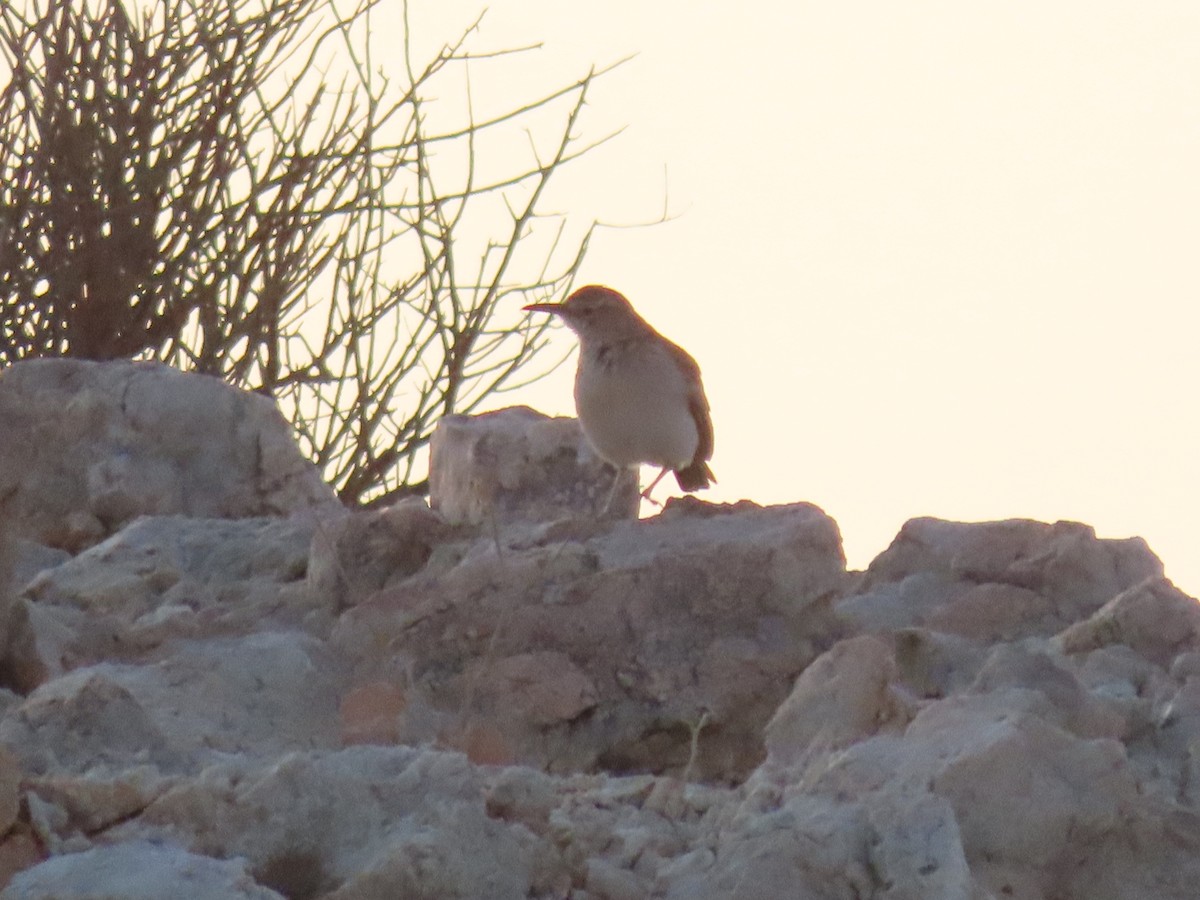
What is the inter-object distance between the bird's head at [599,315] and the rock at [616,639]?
9.81 feet

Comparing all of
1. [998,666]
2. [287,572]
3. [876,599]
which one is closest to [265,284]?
[287,572]

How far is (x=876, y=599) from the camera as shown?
6141mm

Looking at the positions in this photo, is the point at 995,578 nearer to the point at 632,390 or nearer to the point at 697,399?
the point at 632,390

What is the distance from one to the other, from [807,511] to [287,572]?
143 centimetres

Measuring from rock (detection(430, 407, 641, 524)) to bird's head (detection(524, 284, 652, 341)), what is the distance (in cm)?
75

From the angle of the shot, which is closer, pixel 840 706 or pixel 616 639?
pixel 840 706

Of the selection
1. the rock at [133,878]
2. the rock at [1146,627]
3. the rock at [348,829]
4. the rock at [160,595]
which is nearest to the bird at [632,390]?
the rock at [160,595]

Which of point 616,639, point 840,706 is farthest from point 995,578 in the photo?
point 840,706

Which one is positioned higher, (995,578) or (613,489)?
(613,489)

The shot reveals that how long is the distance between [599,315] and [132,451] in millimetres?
2223

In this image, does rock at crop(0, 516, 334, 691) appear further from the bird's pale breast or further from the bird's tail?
the bird's tail

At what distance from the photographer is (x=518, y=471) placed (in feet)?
25.1

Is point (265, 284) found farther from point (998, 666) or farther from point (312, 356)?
point (998, 666)

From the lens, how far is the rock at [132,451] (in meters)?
7.18
